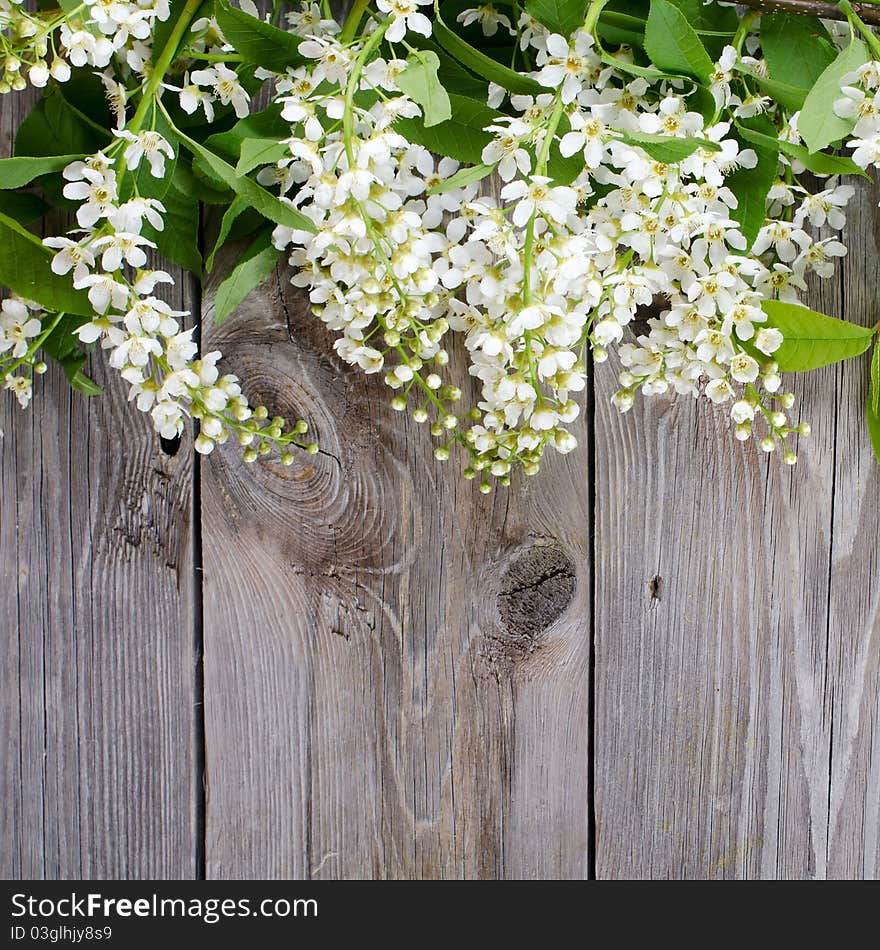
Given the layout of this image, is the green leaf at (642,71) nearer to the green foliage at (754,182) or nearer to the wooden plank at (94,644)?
the green foliage at (754,182)

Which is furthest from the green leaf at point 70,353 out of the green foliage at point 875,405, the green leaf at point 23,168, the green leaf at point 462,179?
the green foliage at point 875,405

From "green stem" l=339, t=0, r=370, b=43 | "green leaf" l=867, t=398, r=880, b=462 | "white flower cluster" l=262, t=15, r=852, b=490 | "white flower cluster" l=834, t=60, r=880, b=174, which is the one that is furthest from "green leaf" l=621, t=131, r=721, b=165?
"green leaf" l=867, t=398, r=880, b=462

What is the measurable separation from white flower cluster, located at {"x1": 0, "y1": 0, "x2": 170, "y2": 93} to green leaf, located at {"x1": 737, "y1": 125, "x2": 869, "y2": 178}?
0.44m

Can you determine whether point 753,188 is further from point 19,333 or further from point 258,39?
point 19,333

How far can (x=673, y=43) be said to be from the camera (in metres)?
0.61

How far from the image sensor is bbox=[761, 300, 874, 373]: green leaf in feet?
2.30

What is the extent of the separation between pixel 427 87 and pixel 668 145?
0.17m

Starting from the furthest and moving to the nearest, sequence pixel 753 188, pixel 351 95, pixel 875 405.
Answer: pixel 875 405 < pixel 753 188 < pixel 351 95

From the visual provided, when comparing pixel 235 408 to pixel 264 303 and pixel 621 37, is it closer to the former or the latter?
pixel 264 303

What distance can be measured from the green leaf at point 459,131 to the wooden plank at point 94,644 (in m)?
0.37

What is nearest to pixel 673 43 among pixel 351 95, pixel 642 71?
pixel 642 71

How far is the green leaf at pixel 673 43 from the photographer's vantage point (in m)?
0.60
